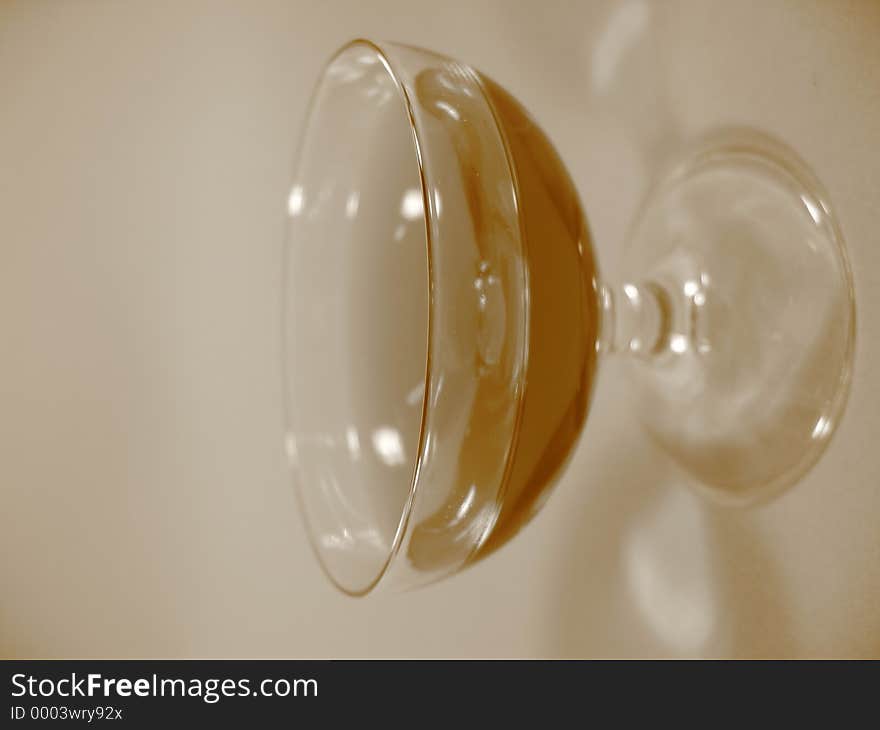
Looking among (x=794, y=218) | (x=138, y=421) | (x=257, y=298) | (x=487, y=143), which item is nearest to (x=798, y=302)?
(x=794, y=218)

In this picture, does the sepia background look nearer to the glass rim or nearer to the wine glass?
the wine glass

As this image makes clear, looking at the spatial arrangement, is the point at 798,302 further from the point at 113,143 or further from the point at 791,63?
the point at 113,143

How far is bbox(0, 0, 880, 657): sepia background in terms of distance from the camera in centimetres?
43

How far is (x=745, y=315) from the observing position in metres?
0.43

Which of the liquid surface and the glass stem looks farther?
the glass stem

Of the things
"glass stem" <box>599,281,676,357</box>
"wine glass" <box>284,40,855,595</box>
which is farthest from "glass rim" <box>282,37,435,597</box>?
"glass stem" <box>599,281,676,357</box>

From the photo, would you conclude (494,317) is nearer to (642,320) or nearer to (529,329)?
(529,329)

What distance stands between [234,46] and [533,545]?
1.69 feet

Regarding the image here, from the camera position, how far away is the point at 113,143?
0.75 meters

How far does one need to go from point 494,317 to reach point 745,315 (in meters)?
0.22

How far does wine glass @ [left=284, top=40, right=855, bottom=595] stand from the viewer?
276 mm

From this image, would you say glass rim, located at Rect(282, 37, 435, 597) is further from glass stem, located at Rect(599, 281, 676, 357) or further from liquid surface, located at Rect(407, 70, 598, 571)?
glass stem, located at Rect(599, 281, 676, 357)

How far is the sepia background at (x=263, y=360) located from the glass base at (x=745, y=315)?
0.6 inches
